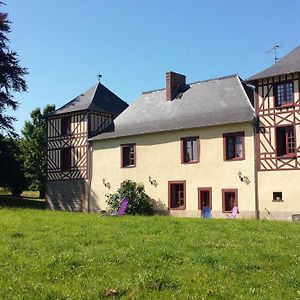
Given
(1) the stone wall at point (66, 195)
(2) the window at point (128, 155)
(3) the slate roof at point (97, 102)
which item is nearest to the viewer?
(2) the window at point (128, 155)

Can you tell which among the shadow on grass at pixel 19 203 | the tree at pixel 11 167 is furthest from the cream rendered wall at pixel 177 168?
the tree at pixel 11 167

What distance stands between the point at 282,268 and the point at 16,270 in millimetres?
4575

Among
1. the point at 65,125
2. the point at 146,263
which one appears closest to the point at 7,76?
the point at 65,125

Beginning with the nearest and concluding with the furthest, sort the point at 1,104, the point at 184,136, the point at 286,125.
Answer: the point at 286,125 → the point at 184,136 → the point at 1,104

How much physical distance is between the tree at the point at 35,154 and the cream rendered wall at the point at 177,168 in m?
17.4

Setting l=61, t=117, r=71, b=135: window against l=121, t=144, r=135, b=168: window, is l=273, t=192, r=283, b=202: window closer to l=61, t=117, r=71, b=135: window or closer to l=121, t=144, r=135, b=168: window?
l=121, t=144, r=135, b=168: window

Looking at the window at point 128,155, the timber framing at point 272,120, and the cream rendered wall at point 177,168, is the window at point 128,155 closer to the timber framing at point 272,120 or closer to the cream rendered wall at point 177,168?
the cream rendered wall at point 177,168

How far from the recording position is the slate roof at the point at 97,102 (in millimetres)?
31609

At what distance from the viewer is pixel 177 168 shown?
2592 cm

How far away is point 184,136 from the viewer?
25.8 m

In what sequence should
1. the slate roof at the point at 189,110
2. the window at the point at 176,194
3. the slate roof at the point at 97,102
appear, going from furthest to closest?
the slate roof at the point at 97,102, the window at the point at 176,194, the slate roof at the point at 189,110

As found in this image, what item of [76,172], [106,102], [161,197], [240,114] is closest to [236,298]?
[240,114]

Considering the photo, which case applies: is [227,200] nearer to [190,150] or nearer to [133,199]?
[190,150]

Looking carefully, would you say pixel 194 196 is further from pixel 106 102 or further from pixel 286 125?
pixel 106 102
